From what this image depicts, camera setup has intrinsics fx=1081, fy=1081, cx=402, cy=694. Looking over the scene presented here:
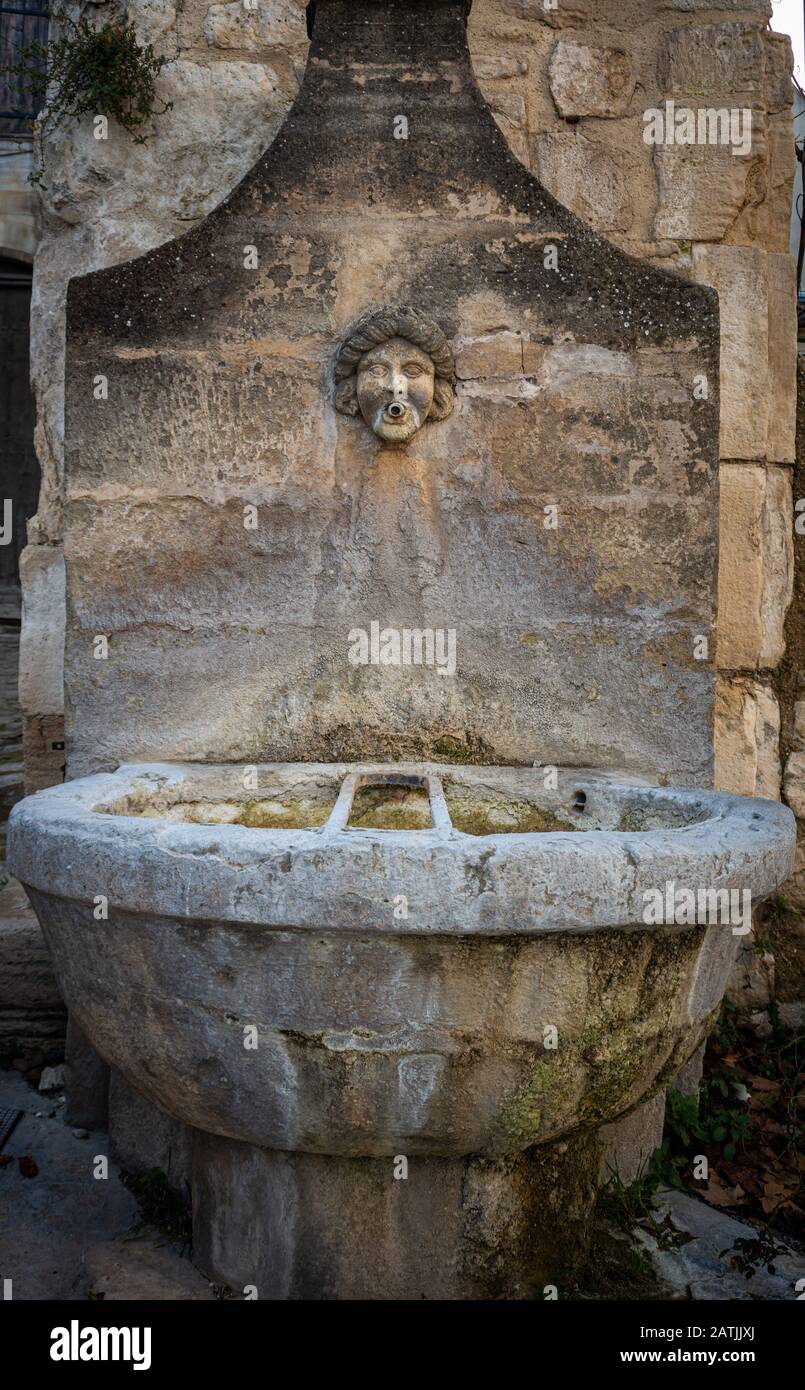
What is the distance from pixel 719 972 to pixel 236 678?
3.71ft

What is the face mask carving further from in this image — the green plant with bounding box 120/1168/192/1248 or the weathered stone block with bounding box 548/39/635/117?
the green plant with bounding box 120/1168/192/1248

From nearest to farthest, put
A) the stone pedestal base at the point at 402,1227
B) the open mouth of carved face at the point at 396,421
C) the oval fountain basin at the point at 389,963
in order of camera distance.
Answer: the oval fountain basin at the point at 389,963
the stone pedestal base at the point at 402,1227
the open mouth of carved face at the point at 396,421

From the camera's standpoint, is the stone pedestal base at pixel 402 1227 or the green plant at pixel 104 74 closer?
the stone pedestal base at pixel 402 1227

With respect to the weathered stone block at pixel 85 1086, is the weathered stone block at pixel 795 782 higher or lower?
higher

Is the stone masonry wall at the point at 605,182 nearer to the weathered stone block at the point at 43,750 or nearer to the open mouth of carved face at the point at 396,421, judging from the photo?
the weathered stone block at the point at 43,750

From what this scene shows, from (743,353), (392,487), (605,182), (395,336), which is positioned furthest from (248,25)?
(743,353)

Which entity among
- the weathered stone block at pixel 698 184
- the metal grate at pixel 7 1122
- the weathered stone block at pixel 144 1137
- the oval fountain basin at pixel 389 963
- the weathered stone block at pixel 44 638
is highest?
the weathered stone block at pixel 698 184

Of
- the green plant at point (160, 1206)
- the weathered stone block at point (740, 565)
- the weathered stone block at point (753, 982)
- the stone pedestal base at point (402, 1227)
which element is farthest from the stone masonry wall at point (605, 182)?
the stone pedestal base at point (402, 1227)

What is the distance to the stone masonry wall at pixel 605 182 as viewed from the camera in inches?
109

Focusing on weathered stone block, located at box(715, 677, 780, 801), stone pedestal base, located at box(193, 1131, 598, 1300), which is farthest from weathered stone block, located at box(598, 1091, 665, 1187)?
weathered stone block, located at box(715, 677, 780, 801)

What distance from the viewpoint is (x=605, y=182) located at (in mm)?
2799

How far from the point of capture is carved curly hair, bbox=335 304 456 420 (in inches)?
88.7

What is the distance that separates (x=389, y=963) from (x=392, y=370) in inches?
51.6

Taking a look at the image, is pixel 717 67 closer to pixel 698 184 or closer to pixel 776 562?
pixel 698 184
